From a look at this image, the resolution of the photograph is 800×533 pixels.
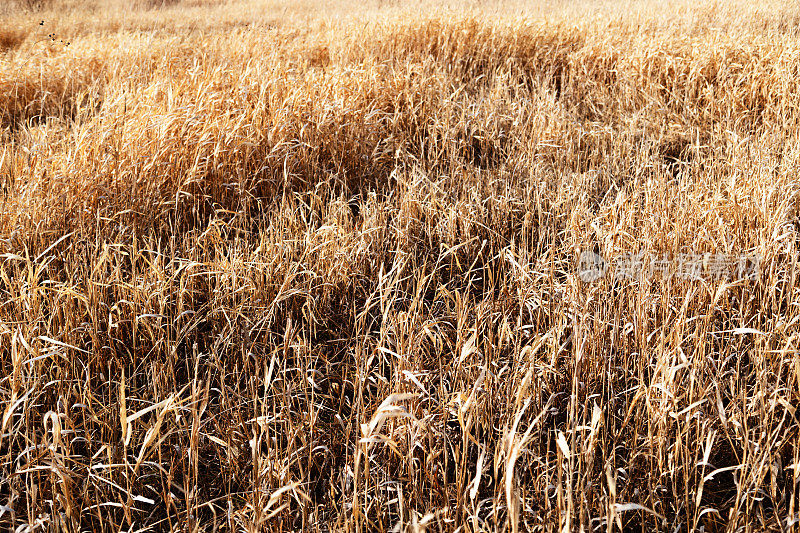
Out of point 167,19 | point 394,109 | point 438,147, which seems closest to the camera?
point 438,147

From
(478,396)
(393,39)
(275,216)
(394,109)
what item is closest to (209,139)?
(275,216)

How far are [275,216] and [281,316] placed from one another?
0.74 m

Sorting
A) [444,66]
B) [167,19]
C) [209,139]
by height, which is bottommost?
[209,139]

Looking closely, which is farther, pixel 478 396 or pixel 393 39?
pixel 393 39

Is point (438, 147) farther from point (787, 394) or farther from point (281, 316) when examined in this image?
point (787, 394)

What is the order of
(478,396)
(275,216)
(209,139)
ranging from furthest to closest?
(209,139)
(275,216)
(478,396)

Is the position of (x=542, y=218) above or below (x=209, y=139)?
below

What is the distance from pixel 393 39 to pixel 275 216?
9.25 ft

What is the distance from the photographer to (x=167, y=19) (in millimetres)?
8469

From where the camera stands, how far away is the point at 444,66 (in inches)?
178

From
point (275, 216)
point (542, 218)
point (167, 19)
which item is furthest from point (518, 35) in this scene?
point (167, 19)

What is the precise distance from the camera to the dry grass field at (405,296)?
1.42 m

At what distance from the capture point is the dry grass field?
142 cm

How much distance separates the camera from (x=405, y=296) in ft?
7.20
